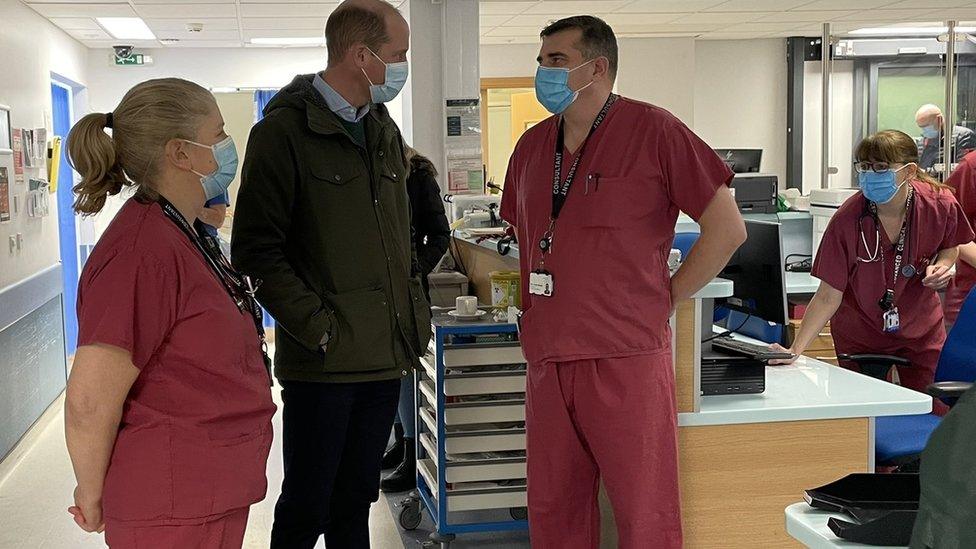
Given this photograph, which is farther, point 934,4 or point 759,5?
point 934,4

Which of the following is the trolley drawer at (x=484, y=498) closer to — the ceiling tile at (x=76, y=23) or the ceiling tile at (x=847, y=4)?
the ceiling tile at (x=76, y=23)

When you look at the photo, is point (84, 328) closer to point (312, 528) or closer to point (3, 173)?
point (312, 528)

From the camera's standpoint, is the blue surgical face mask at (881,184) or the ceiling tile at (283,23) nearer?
the blue surgical face mask at (881,184)

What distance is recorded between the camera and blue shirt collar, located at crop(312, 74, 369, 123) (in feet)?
7.72

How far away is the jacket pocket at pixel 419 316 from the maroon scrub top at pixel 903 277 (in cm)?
166

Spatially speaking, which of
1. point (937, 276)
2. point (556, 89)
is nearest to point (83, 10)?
point (556, 89)

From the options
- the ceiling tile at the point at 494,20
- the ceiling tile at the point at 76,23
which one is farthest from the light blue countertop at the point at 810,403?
the ceiling tile at the point at 76,23

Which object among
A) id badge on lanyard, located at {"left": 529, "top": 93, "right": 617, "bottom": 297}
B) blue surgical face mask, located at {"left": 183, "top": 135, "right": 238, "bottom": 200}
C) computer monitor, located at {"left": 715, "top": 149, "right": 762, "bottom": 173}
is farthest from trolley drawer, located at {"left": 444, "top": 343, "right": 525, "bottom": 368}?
computer monitor, located at {"left": 715, "top": 149, "right": 762, "bottom": 173}

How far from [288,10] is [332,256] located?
5.37m

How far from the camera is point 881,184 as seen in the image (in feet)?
11.3

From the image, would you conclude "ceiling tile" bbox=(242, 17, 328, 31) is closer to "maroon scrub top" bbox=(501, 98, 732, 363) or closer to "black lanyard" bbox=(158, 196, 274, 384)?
"maroon scrub top" bbox=(501, 98, 732, 363)

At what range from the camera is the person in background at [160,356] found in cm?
163

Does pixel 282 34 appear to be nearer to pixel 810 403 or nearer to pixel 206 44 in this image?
pixel 206 44

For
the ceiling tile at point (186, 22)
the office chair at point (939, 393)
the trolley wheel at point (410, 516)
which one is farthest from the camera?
the ceiling tile at point (186, 22)
